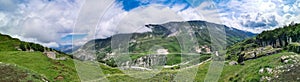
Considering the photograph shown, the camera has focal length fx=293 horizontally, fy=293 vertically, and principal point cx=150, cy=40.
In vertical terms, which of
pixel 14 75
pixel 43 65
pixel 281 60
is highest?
pixel 14 75

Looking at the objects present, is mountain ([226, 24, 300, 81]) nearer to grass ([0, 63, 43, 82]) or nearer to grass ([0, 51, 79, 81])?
grass ([0, 51, 79, 81])

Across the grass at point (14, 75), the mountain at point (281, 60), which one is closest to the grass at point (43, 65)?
the grass at point (14, 75)

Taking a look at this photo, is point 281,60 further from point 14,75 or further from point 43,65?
point 14,75

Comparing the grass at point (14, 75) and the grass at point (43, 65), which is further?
the grass at point (43, 65)

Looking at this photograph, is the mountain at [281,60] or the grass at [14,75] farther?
the mountain at [281,60]

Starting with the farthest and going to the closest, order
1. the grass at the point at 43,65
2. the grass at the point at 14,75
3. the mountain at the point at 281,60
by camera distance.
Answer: the grass at the point at 43,65, the mountain at the point at 281,60, the grass at the point at 14,75

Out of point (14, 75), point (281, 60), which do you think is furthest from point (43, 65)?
point (281, 60)

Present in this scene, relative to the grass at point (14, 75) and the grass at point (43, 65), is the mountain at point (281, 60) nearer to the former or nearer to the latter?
the grass at point (43, 65)

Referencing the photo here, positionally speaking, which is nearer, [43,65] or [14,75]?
[14,75]

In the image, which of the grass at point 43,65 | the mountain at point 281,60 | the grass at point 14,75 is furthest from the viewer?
the grass at point 43,65

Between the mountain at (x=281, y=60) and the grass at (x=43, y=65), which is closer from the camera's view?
the mountain at (x=281, y=60)

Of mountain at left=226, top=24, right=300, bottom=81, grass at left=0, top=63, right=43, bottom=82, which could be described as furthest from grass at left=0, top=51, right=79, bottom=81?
mountain at left=226, top=24, right=300, bottom=81

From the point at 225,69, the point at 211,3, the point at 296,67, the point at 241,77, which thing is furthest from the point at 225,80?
the point at 211,3
